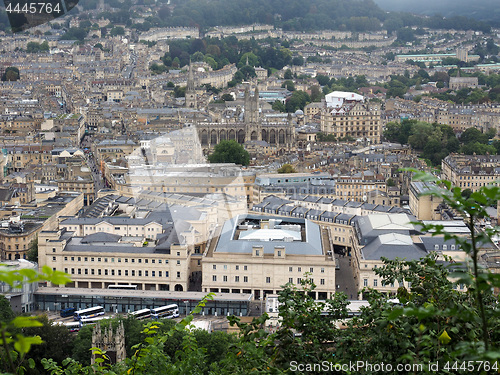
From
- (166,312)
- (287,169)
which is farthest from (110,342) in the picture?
(287,169)

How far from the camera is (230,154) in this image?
51688 mm

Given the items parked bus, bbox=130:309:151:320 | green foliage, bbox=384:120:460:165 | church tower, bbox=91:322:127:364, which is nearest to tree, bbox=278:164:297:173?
green foliage, bbox=384:120:460:165

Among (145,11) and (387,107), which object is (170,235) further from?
(145,11)

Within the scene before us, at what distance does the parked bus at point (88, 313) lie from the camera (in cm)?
2589

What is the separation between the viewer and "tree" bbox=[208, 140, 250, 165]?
5131 centimetres

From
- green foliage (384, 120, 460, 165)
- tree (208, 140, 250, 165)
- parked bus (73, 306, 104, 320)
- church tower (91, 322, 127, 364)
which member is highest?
church tower (91, 322, 127, 364)

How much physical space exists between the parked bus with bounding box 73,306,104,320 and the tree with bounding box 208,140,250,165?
1008 inches

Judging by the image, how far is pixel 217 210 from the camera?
3469cm

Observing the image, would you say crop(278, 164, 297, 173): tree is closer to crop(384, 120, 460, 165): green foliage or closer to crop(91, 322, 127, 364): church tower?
crop(384, 120, 460, 165): green foliage

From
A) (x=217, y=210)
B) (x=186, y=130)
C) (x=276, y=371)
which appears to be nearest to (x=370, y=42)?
(x=186, y=130)

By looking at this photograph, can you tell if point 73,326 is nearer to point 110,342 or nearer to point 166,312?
point 166,312

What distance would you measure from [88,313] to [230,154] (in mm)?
26550

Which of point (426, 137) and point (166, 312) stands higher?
point (166, 312)

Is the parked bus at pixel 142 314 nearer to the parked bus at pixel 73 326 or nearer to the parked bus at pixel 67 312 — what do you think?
the parked bus at pixel 73 326
